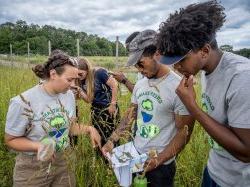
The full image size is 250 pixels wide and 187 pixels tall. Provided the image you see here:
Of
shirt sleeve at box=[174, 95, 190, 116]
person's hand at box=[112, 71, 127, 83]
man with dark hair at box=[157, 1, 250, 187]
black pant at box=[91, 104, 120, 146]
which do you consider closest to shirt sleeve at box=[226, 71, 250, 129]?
man with dark hair at box=[157, 1, 250, 187]

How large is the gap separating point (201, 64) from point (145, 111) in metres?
0.69

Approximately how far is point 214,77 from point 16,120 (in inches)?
48.3

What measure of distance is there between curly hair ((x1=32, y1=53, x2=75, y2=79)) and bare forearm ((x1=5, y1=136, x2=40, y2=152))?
1.60 feet

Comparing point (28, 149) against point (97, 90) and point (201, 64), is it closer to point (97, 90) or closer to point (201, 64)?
point (201, 64)

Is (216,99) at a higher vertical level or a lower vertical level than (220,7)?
lower

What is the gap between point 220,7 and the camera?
69.1 inches

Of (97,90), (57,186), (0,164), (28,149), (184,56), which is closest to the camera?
(184,56)

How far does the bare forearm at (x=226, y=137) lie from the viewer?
1550mm

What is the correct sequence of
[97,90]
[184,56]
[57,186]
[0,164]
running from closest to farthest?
[184,56] → [57,186] → [0,164] → [97,90]

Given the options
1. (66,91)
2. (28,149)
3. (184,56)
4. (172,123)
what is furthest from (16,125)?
(184,56)

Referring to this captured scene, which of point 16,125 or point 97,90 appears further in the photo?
point 97,90

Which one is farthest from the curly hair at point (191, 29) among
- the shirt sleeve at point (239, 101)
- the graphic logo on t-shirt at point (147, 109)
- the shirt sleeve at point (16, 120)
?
the shirt sleeve at point (16, 120)

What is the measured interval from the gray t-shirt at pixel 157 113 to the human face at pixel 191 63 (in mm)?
469

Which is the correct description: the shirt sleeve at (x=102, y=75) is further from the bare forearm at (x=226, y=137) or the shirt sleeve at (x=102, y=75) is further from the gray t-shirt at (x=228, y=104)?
the bare forearm at (x=226, y=137)
